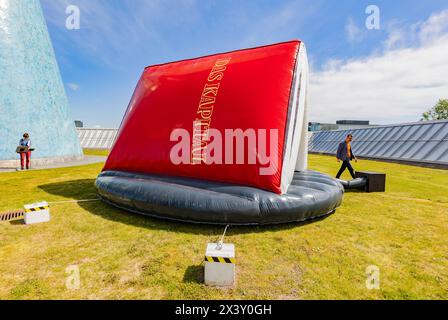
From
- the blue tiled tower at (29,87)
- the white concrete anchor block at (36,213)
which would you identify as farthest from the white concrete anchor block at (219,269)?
the blue tiled tower at (29,87)

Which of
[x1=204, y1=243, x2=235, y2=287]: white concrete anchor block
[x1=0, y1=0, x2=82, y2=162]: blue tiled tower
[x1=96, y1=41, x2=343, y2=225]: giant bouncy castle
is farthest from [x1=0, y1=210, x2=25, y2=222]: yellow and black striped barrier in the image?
[x1=0, y1=0, x2=82, y2=162]: blue tiled tower

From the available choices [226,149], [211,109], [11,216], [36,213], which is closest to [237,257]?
[226,149]

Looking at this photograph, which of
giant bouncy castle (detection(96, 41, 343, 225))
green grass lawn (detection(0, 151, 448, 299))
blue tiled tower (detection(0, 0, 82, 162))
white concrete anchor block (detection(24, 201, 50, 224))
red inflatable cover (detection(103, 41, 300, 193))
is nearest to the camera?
green grass lawn (detection(0, 151, 448, 299))

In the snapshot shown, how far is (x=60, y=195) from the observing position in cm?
641

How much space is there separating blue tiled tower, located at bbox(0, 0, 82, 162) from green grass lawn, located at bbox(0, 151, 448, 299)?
10161mm

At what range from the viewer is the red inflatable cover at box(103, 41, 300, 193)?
14.8ft

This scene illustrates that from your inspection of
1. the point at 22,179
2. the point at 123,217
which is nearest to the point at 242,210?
the point at 123,217

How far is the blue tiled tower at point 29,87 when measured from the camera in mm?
12380

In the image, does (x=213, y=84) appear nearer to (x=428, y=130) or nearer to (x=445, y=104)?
(x=428, y=130)

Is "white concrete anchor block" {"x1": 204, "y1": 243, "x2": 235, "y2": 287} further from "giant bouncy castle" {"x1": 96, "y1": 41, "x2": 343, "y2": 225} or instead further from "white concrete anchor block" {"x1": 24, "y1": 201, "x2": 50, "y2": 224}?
"white concrete anchor block" {"x1": 24, "y1": 201, "x2": 50, "y2": 224}
